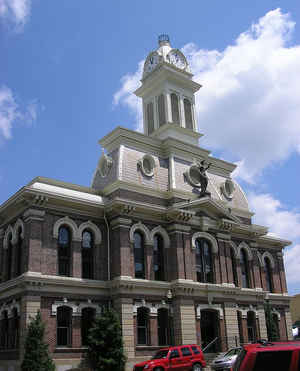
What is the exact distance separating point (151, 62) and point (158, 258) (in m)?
20.6

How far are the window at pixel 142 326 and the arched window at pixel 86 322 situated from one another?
A: 3.19 m

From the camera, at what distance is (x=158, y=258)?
33.7 meters

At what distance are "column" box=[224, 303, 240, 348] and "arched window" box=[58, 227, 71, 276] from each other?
42.1 feet

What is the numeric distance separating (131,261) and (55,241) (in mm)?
5437

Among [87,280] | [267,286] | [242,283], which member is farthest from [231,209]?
[87,280]

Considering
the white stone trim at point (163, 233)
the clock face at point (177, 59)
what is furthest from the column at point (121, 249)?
the clock face at point (177, 59)

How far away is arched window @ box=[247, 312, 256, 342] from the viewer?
37.5m

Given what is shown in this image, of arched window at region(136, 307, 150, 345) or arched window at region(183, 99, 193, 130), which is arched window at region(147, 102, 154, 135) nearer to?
arched window at region(183, 99, 193, 130)

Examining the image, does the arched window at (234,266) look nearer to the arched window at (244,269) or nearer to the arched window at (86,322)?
the arched window at (244,269)

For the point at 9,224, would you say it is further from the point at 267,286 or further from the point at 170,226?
the point at 267,286

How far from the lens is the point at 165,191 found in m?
35.2

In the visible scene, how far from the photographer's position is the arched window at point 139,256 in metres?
32.1

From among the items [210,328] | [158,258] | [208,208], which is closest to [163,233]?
[158,258]

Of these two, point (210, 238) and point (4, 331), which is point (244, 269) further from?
point (4, 331)
